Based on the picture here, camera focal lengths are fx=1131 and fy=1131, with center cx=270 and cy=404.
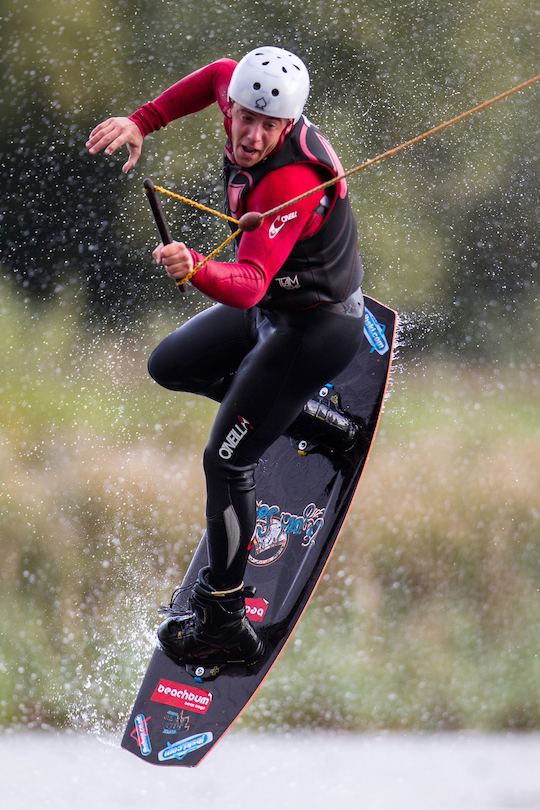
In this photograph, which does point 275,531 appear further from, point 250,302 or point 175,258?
point 175,258

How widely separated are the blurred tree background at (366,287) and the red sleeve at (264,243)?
3565 mm

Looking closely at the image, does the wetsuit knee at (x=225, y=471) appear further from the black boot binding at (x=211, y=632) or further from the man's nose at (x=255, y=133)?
the man's nose at (x=255, y=133)

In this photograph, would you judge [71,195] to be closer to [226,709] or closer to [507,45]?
[507,45]

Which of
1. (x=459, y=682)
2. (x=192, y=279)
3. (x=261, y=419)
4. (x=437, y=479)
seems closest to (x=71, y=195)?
(x=437, y=479)

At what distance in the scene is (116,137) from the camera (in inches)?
120

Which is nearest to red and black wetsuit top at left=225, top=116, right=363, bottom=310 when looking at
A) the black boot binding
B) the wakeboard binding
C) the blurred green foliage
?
the wakeboard binding

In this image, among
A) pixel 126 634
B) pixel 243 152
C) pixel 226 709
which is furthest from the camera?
pixel 126 634

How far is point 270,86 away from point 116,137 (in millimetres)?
538

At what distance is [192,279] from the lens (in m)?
2.56

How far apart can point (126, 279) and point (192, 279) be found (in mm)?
4436

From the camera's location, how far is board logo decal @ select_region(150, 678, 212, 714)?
388 cm

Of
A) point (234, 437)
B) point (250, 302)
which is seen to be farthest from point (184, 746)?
point (250, 302)

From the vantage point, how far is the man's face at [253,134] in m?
2.74

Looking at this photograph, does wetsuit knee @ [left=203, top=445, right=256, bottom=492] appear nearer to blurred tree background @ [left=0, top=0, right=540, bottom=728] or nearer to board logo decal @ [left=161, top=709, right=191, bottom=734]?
board logo decal @ [left=161, top=709, right=191, bottom=734]
